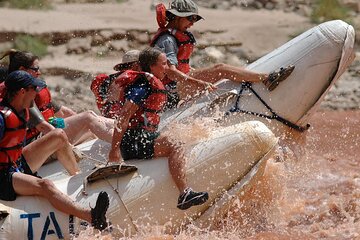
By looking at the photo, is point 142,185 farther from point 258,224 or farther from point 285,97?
point 285,97

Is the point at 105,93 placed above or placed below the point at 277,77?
below

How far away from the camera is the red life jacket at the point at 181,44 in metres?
8.77

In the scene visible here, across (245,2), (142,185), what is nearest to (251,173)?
(142,185)

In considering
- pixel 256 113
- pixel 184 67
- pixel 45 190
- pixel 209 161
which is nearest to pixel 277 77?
pixel 256 113

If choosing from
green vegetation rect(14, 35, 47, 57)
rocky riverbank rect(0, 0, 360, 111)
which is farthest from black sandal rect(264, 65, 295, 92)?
green vegetation rect(14, 35, 47, 57)

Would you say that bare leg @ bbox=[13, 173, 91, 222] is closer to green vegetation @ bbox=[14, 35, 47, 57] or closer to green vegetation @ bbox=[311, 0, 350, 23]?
green vegetation @ bbox=[14, 35, 47, 57]

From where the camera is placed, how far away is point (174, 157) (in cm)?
735

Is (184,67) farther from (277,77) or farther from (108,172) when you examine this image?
(108,172)

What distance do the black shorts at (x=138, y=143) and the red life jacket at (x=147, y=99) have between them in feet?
0.15

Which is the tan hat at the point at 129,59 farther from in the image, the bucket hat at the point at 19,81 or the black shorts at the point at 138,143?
the bucket hat at the point at 19,81

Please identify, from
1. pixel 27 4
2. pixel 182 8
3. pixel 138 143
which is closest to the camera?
pixel 138 143

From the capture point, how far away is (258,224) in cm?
784

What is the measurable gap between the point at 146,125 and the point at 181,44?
1.56 metres

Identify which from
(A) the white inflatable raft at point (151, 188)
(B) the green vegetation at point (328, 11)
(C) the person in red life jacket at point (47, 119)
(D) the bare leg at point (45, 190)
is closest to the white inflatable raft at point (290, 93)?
(C) the person in red life jacket at point (47, 119)
